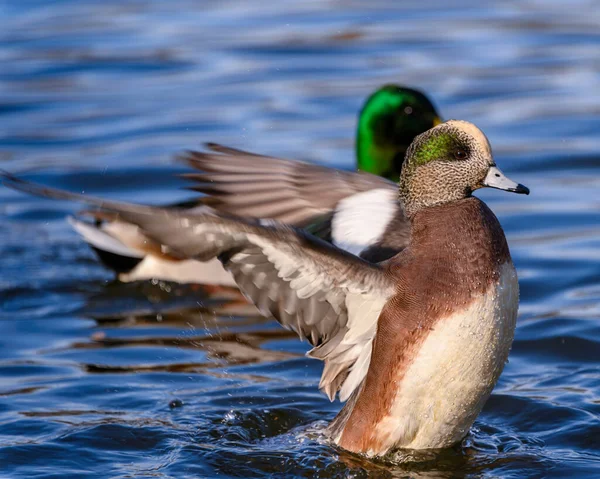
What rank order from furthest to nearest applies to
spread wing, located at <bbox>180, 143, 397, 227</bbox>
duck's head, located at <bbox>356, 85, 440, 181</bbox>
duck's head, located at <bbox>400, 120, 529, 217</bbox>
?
duck's head, located at <bbox>356, 85, 440, 181</bbox>, spread wing, located at <bbox>180, 143, 397, 227</bbox>, duck's head, located at <bbox>400, 120, 529, 217</bbox>

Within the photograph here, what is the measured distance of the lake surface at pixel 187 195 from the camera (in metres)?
4.60

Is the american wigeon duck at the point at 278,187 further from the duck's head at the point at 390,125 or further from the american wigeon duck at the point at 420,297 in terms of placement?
the american wigeon duck at the point at 420,297

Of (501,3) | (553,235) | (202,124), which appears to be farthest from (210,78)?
(553,235)

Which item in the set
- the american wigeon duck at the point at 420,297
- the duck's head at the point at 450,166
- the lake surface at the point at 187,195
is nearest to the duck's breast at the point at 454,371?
the american wigeon duck at the point at 420,297

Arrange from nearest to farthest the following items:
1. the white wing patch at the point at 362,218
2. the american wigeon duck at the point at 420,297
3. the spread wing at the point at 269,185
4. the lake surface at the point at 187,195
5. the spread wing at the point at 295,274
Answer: the spread wing at the point at 295,274 < the american wigeon duck at the point at 420,297 < the lake surface at the point at 187,195 < the white wing patch at the point at 362,218 < the spread wing at the point at 269,185

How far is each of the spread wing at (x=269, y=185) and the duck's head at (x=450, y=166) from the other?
87 centimetres

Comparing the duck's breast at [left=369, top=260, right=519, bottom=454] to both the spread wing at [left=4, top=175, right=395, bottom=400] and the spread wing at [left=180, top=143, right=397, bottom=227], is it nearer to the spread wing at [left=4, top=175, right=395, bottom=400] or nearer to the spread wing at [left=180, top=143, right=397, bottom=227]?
the spread wing at [left=4, top=175, right=395, bottom=400]

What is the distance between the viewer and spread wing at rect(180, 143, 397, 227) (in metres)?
4.89

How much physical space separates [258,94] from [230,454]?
6.53 meters

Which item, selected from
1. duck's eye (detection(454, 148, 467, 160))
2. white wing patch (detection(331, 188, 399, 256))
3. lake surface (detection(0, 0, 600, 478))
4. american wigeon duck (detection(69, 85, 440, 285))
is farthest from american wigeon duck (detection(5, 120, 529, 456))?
american wigeon duck (detection(69, 85, 440, 285))

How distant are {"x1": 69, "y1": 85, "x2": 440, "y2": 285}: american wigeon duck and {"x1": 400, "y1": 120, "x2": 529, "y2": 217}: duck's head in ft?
2.10

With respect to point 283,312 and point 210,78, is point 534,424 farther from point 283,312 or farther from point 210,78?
point 210,78

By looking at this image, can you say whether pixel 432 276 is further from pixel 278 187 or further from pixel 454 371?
pixel 278 187

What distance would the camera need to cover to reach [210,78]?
11359mm
